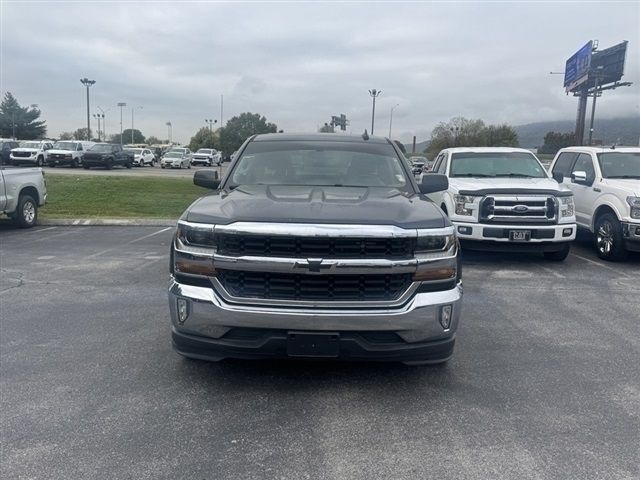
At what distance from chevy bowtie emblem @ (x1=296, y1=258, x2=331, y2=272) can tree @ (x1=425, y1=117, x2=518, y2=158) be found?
63.4 metres

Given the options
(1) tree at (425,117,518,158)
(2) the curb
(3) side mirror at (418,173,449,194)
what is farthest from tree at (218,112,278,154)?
Answer: (3) side mirror at (418,173,449,194)

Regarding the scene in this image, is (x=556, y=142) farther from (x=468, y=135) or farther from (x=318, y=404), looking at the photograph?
(x=318, y=404)

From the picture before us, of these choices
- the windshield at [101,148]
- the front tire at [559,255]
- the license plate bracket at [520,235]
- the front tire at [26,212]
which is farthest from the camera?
the windshield at [101,148]

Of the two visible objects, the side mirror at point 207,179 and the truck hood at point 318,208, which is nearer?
the truck hood at point 318,208

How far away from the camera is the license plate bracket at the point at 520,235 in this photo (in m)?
8.69

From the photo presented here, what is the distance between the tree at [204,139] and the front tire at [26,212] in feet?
289

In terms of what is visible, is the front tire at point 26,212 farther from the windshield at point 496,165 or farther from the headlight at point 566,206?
the headlight at point 566,206

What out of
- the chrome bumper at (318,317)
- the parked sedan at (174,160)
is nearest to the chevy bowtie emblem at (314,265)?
the chrome bumper at (318,317)

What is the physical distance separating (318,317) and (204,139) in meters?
111

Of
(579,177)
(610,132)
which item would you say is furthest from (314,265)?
(610,132)

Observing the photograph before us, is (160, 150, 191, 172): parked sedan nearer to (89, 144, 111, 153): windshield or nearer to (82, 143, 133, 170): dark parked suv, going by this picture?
(82, 143, 133, 170): dark parked suv

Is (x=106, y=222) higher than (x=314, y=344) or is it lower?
lower

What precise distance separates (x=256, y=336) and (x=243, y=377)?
0.72 m

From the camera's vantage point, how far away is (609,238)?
9422 mm
